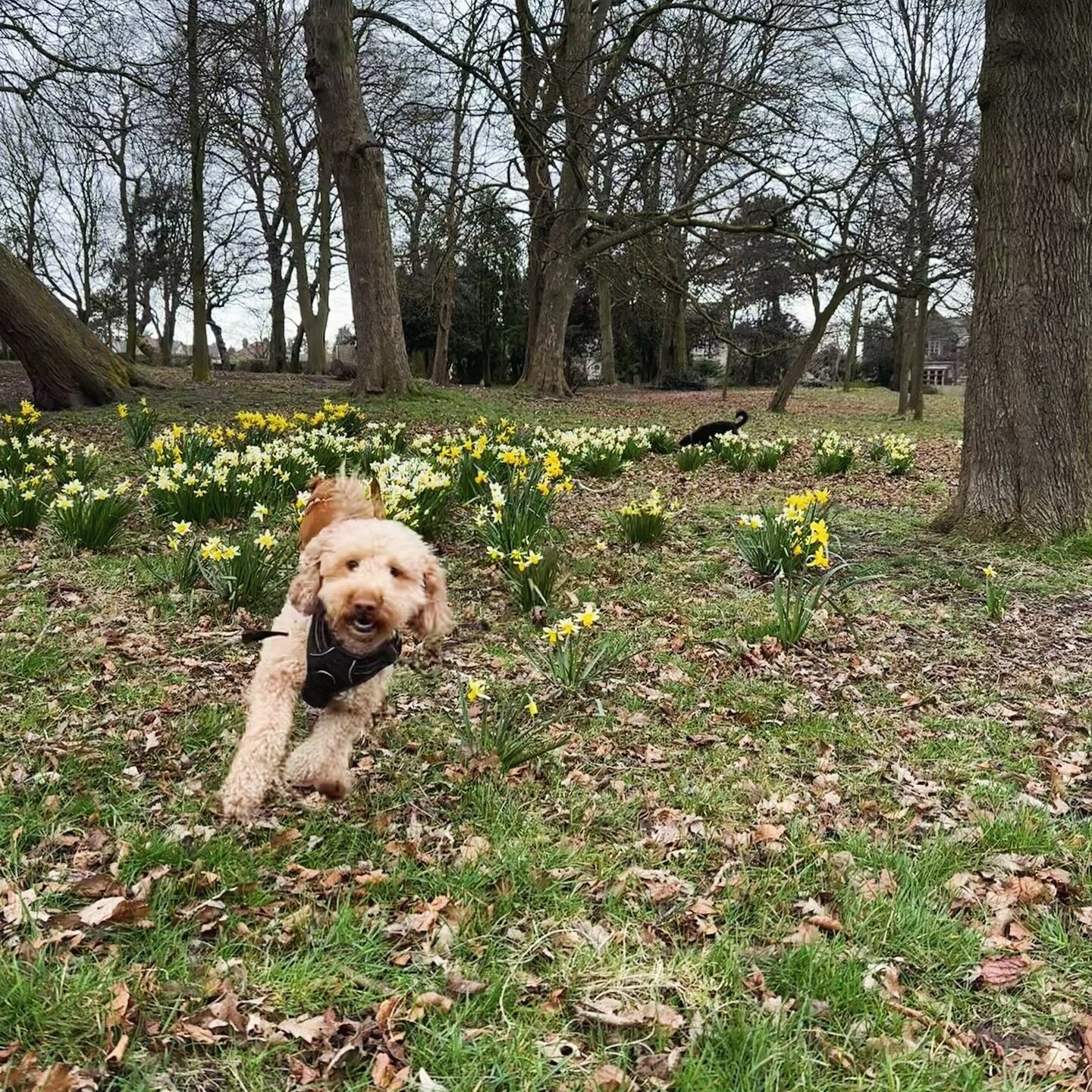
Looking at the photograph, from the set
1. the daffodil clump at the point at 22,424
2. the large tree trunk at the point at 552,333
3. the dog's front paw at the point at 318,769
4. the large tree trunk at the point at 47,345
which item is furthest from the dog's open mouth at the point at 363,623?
the large tree trunk at the point at 552,333

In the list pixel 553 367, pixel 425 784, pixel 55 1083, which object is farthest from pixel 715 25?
pixel 55 1083

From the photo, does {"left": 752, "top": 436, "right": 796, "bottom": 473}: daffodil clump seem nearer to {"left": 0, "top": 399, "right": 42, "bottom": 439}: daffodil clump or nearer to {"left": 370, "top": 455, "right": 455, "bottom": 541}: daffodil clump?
{"left": 370, "top": 455, "right": 455, "bottom": 541}: daffodil clump

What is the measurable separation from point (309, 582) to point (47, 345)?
29.3ft

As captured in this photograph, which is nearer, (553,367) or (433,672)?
(433,672)

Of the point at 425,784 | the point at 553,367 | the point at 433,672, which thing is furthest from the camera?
the point at 553,367

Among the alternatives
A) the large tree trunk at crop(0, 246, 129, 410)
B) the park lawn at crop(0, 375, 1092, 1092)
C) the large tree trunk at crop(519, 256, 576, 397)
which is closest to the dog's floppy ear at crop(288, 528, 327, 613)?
the park lawn at crop(0, 375, 1092, 1092)

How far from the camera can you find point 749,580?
498 centimetres

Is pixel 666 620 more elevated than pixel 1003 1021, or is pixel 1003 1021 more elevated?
pixel 666 620

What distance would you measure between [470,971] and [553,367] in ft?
48.2

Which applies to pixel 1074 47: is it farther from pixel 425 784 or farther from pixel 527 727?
pixel 425 784

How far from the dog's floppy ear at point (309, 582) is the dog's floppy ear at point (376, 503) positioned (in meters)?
0.38

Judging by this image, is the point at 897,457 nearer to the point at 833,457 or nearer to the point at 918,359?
the point at 833,457

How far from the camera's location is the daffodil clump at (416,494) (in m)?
4.63

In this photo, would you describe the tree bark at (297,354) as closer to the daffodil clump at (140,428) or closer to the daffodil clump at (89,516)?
the daffodil clump at (140,428)
